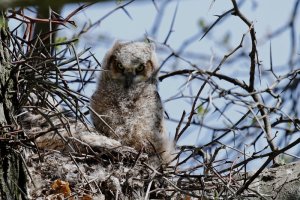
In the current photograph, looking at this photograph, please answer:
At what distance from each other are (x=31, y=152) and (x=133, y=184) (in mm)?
720

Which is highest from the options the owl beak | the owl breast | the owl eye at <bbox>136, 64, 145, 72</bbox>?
the owl eye at <bbox>136, 64, 145, 72</bbox>

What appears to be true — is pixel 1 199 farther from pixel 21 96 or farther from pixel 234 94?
pixel 234 94

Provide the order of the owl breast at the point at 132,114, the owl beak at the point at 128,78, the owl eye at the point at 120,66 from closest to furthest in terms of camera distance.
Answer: the owl breast at the point at 132,114
the owl beak at the point at 128,78
the owl eye at the point at 120,66

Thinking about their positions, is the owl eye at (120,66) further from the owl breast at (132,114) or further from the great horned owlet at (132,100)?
the owl breast at (132,114)

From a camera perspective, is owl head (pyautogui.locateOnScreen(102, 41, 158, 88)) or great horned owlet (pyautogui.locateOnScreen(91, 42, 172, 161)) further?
owl head (pyautogui.locateOnScreen(102, 41, 158, 88))

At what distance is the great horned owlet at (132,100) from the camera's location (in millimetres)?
4582

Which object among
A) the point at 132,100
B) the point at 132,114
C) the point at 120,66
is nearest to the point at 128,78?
the point at 120,66

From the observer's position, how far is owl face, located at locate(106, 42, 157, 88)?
518cm

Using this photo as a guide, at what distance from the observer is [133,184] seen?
3699mm

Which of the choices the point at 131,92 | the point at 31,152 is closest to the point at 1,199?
the point at 31,152

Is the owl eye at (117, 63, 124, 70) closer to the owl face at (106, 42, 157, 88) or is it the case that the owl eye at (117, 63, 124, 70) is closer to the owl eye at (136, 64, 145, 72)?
the owl face at (106, 42, 157, 88)

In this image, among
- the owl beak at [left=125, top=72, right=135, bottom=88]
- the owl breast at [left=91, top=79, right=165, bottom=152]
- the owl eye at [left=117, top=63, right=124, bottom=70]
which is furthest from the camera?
the owl eye at [left=117, top=63, right=124, bottom=70]

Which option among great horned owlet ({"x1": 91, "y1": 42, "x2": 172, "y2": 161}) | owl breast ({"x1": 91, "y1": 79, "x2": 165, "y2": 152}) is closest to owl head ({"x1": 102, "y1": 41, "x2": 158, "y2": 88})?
great horned owlet ({"x1": 91, "y1": 42, "x2": 172, "y2": 161})

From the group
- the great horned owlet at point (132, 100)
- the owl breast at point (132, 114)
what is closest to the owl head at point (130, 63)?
the great horned owlet at point (132, 100)
